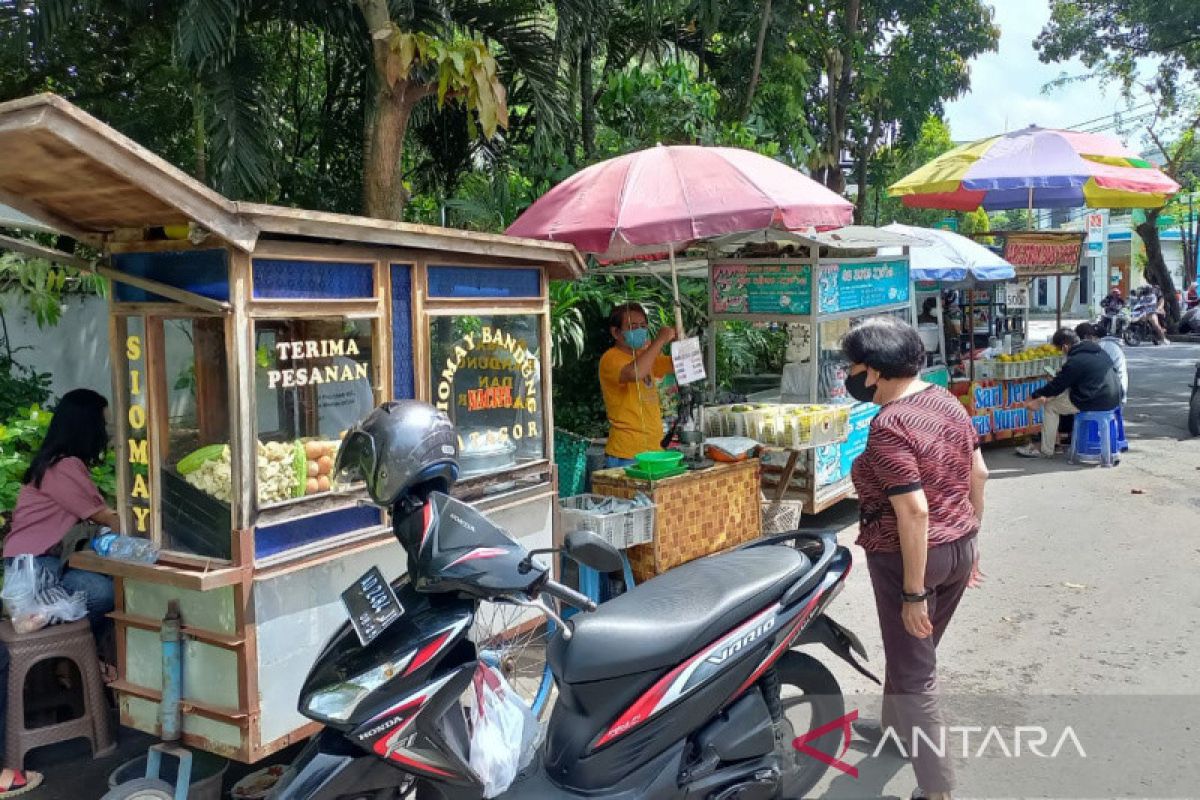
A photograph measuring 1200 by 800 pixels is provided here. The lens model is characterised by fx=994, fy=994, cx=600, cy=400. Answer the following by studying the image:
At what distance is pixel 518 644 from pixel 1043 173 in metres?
7.80

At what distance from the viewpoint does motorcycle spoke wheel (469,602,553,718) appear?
3.85 m

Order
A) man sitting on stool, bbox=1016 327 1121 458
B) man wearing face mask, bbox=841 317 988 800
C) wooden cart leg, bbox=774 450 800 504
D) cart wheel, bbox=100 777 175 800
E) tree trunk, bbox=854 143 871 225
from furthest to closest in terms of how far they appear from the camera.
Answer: tree trunk, bbox=854 143 871 225 → man sitting on stool, bbox=1016 327 1121 458 → wooden cart leg, bbox=774 450 800 504 → man wearing face mask, bbox=841 317 988 800 → cart wheel, bbox=100 777 175 800

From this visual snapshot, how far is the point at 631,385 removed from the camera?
567 centimetres

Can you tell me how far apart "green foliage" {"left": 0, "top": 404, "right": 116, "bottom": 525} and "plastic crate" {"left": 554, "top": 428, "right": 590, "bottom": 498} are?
234cm

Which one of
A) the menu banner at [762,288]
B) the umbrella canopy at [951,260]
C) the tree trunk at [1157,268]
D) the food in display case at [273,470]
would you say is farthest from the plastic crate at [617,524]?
the tree trunk at [1157,268]

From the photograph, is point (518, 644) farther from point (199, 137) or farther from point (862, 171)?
point (862, 171)

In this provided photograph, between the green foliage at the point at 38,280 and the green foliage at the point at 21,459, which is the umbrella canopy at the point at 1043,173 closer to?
the green foliage at the point at 38,280

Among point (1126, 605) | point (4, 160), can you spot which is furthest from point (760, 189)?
point (4, 160)

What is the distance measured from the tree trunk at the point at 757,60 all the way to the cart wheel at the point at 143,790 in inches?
380

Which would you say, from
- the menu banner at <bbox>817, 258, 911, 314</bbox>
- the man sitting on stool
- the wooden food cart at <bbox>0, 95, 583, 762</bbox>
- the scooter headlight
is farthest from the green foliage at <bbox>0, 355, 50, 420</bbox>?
the man sitting on stool

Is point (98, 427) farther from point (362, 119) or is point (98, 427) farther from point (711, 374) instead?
point (362, 119)

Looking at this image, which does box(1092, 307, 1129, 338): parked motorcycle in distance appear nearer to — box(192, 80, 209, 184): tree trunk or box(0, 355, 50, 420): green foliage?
box(192, 80, 209, 184): tree trunk

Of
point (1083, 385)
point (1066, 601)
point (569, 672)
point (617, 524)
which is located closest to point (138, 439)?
point (569, 672)

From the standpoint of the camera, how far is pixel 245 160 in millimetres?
7039
